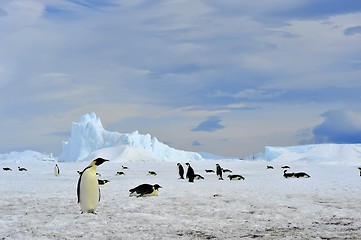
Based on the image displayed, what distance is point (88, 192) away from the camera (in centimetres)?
932

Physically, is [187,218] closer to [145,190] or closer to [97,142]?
[145,190]

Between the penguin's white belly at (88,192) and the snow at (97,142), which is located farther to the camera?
the snow at (97,142)

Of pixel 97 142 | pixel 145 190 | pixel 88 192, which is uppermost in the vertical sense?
pixel 88 192

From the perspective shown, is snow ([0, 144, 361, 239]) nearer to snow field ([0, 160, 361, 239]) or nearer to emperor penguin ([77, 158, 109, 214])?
snow field ([0, 160, 361, 239])

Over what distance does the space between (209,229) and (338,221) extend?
239 centimetres

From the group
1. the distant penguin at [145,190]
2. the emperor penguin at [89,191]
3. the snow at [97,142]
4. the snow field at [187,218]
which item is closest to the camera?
the snow field at [187,218]

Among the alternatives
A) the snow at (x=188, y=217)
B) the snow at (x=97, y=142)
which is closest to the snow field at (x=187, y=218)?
the snow at (x=188, y=217)

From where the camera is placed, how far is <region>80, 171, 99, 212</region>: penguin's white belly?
30.6ft

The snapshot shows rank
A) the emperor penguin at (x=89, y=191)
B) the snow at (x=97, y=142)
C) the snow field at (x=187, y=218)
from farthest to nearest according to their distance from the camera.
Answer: the snow at (x=97, y=142), the emperor penguin at (x=89, y=191), the snow field at (x=187, y=218)

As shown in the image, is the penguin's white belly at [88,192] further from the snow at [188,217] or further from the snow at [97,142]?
the snow at [97,142]

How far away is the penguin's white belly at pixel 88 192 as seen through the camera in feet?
30.6

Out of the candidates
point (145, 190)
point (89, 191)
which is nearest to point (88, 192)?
point (89, 191)

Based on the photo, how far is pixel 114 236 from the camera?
681cm

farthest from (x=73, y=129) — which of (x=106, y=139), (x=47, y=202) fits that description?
(x=47, y=202)
